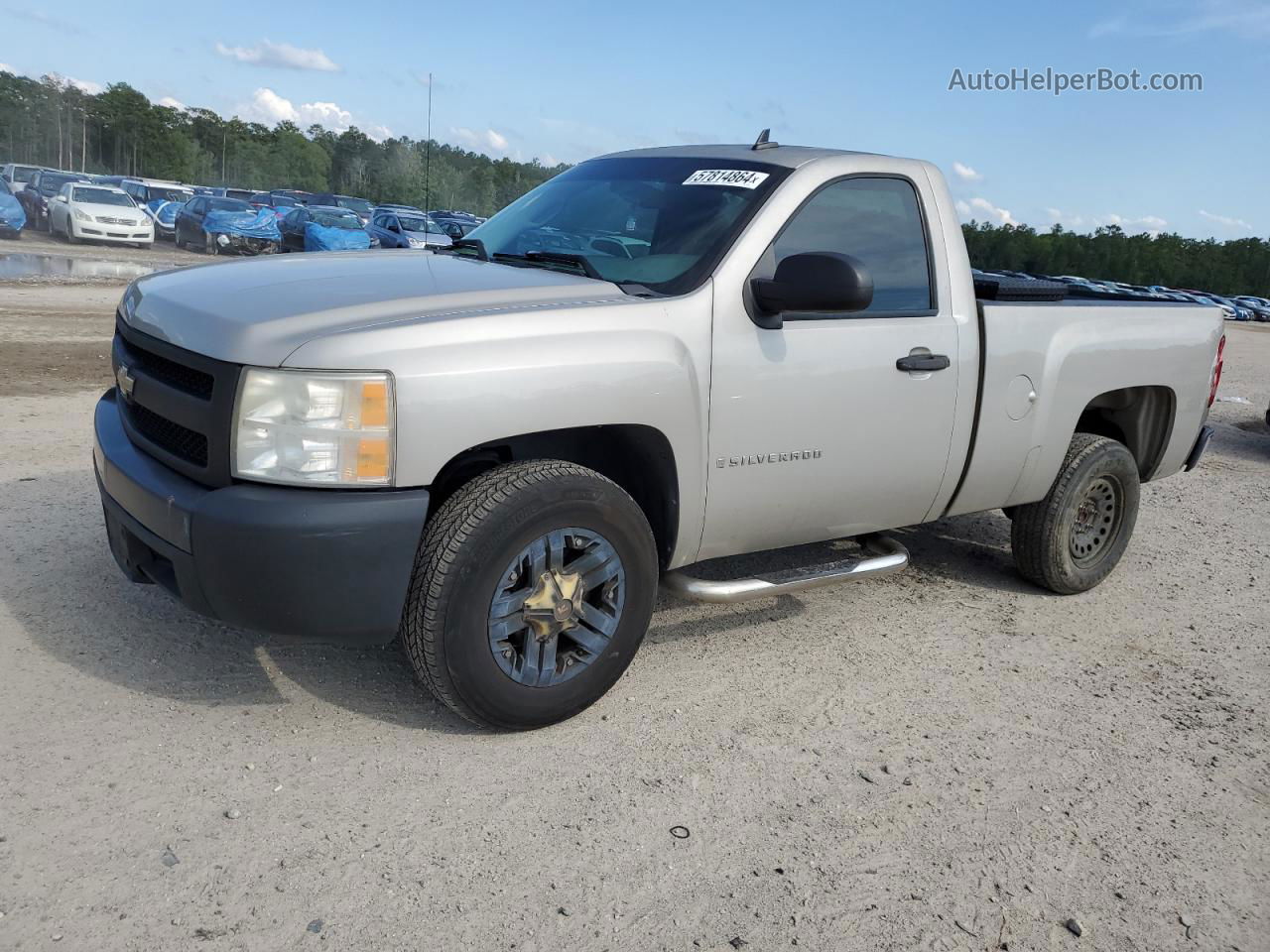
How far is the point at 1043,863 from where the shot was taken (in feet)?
9.68

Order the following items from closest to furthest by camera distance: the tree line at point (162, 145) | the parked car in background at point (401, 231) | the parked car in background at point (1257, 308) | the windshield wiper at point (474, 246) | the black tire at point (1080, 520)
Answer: the windshield wiper at point (474, 246), the black tire at point (1080, 520), the parked car in background at point (401, 231), the parked car in background at point (1257, 308), the tree line at point (162, 145)

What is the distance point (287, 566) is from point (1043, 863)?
223 centimetres

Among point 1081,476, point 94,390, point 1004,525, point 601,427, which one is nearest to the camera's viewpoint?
point 601,427

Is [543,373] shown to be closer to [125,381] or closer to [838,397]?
[838,397]

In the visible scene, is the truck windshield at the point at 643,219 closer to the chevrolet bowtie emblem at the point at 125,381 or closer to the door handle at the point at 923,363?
the door handle at the point at 923,363

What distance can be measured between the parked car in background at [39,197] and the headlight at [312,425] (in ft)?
94.8

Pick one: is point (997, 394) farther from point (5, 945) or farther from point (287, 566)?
point (5, 945)

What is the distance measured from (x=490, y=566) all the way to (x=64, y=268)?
19.8m

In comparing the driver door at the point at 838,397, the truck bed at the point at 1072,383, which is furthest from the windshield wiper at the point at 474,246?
the truck bed at the point at 1072,383

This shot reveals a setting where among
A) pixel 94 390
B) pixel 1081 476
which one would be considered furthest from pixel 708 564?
pixel 94 390

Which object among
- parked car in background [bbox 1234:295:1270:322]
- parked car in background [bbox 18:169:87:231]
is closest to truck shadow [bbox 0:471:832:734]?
parked car in background [bbox 18:169:87:231]

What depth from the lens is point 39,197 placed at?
28.4 metres

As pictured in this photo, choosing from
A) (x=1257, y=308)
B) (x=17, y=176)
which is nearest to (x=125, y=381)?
(x=17, y=176)

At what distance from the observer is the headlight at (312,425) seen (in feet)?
→ 9.38
